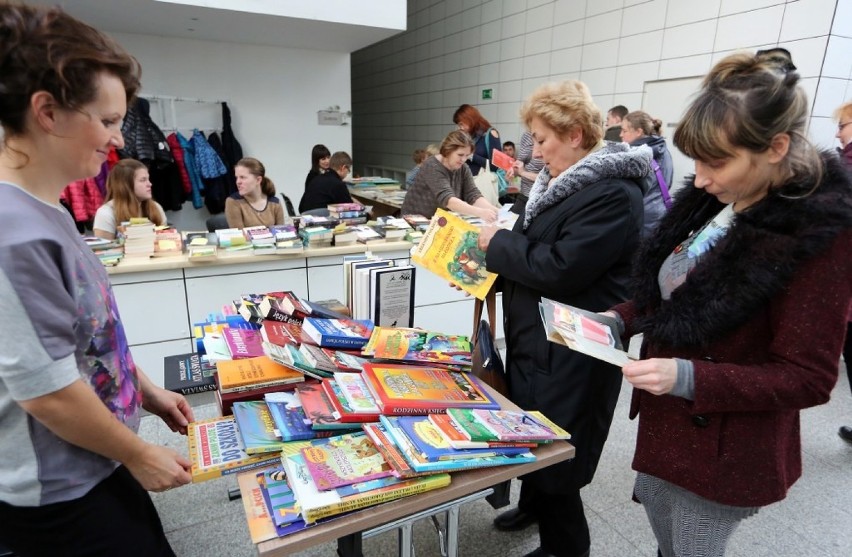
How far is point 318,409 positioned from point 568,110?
3.49 ft

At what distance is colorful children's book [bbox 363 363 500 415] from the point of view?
3.66ft

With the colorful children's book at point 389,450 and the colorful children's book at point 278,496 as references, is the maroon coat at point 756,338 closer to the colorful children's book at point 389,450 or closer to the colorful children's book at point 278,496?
the colorful children's book at point 389,450

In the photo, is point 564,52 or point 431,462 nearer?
point 431,462

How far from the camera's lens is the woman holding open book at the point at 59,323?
73 centimetres

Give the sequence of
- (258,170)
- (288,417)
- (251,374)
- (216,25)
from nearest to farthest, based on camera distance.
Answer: (288,417)
(251,374)
(258,170)
(216,25)

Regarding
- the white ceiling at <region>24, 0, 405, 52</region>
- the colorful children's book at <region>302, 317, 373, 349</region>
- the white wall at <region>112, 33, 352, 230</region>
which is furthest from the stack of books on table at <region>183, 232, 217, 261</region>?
the white wall at <region>112, 33, 352, 230</region>

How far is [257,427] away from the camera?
1.07m

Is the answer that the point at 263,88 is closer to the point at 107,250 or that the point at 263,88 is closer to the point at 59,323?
the point at 107,250

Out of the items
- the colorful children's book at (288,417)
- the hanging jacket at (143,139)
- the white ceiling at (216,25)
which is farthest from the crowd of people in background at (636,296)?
the hanging jacket at (143,139)

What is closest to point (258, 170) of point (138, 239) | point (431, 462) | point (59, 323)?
point (138, 239)

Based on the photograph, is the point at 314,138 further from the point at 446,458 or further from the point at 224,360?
the point at 446,458

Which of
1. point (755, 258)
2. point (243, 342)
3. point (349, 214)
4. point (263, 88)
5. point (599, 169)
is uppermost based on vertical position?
point (263, 88)

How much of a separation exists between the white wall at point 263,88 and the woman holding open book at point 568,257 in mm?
Result: 5585

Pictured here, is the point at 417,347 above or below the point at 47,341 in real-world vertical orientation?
below
